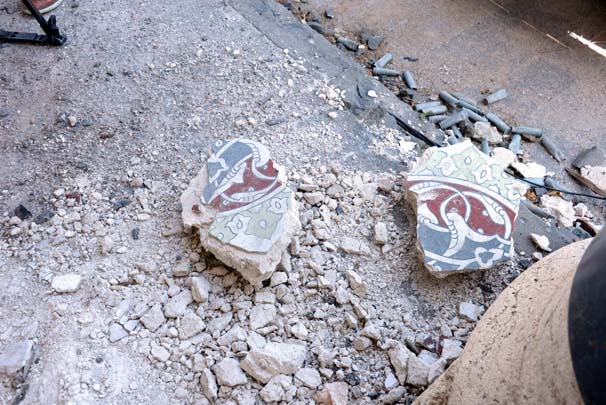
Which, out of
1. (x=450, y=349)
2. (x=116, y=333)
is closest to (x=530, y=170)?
(x=450, y=349)

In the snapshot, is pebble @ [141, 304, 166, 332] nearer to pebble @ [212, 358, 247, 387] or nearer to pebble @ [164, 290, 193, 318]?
pebble @ [164, 290, 193, 318]

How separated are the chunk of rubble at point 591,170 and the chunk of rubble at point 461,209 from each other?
32.1 inches

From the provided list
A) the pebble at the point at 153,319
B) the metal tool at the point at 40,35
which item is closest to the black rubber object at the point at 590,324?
the pebble at the point at 153,319

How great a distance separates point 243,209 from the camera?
2.27 meters

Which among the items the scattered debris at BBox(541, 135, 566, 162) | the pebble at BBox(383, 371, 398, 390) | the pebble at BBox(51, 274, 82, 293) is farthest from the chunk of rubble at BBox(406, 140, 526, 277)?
the pebble at BBox(51, 274, 82, 293)

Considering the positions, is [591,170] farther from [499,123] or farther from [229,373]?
[229,373]

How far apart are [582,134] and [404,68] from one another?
1071mm

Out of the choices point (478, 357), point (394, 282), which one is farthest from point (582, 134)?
point (478, 357)

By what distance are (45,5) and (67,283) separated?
1860mm

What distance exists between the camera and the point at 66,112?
2770mm

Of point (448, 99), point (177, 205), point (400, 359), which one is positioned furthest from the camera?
point (448, 99)

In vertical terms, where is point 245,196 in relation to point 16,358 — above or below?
above

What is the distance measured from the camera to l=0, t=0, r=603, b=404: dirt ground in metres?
2.06

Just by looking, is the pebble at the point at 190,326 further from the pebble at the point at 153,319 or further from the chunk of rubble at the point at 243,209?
the chunk of rubble at the point at 243,209
